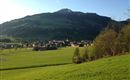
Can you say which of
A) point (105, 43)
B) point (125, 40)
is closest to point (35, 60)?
point (105, 43)

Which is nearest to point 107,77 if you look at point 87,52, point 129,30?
point 129,30

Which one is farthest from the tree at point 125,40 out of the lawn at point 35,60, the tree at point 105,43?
the lawn at point 35,60

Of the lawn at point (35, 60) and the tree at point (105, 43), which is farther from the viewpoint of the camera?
the lawn at point (35, 60)

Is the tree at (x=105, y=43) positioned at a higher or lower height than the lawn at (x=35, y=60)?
higher

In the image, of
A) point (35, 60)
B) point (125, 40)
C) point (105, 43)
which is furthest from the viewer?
point (35, 60)

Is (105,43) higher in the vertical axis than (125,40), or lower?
lower

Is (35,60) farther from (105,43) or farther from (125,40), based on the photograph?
(125,40)

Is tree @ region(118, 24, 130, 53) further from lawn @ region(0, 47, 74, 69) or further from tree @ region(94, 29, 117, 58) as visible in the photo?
lawn @ region(0, 47, 74, 69)

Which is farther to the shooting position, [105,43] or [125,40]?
[105,43]

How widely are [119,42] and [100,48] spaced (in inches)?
300

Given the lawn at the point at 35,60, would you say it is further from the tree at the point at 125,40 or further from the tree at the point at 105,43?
the tree at the point at 125,40

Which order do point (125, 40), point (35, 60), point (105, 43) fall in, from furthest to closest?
1. point (35, 60)
2. point (105, 43)
3. point (125, 40)

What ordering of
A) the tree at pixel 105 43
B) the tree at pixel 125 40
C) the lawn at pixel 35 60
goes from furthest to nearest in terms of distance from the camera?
the lawn at pixel 35 60, the tree at pixel 105 43, the tree at pixel 125 40

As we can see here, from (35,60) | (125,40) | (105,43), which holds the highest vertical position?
(125,40)
